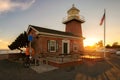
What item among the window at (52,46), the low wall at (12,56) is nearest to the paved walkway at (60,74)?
the window at (52,46)

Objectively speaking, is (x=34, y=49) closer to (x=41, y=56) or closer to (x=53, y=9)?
(x=41, y=56)

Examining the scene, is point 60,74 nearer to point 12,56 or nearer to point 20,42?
point 20,42

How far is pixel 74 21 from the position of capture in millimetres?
20984

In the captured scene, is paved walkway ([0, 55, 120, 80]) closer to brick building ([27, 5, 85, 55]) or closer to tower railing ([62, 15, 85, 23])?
brick building ([27, 5, 85, 55])

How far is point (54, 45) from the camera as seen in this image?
14016mm

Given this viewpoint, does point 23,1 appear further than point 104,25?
No

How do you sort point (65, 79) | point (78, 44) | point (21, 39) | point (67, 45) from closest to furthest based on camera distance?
point (65, 79), point (21, 39), point (67, 45), point (78, 44)

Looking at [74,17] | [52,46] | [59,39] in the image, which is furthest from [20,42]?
[74,17]

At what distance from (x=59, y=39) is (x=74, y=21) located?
7988 mm

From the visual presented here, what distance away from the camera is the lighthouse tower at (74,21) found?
825 inches

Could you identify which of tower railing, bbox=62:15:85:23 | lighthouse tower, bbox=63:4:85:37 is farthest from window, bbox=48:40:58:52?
tower railing, bbox=62:15:85:23

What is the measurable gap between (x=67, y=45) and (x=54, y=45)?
8.80ft

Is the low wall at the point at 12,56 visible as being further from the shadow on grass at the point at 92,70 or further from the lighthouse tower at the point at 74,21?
the lighthouse tower at the point at 74,21

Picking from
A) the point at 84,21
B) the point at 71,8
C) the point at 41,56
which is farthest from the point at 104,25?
the point at 41,56
